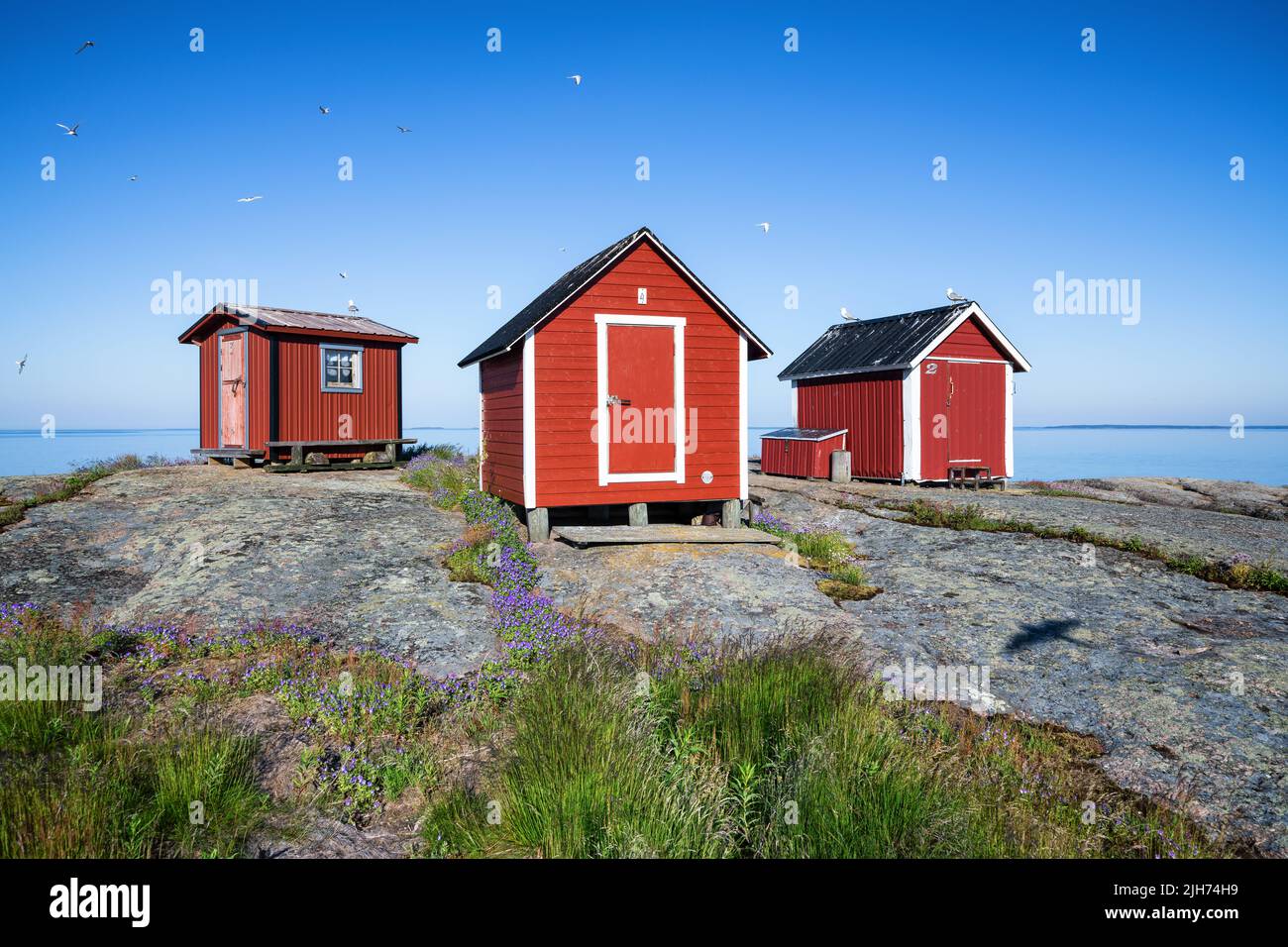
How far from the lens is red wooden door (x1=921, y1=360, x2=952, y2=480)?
856 inches

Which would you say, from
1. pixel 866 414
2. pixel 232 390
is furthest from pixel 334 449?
pixel 866 414

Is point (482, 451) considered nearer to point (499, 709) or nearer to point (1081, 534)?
point (499, 709)

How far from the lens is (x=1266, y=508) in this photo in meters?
20.2

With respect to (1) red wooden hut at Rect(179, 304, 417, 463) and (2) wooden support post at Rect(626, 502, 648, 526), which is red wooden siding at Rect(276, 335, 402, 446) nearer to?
(1) red wooden hut at Rect(179, 304, 417, 463)

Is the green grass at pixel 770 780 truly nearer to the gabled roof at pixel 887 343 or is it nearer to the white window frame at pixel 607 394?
the white window frame at pixel 607 394

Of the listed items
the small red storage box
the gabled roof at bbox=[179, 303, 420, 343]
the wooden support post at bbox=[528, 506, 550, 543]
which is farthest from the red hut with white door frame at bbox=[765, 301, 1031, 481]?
the gabled roof at bbox=[179, 303, 420, 343]

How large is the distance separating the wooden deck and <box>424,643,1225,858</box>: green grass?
5500 mm

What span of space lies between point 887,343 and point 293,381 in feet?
56.6

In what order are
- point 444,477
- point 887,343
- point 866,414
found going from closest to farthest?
point 444,477, point 866,414, point 887,343

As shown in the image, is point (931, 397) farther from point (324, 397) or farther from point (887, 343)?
point (324, 397)

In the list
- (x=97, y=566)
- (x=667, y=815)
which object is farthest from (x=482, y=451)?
(x=667, y=815)

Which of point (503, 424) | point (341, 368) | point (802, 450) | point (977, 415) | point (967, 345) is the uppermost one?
point (967, 345)

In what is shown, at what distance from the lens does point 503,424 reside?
14023mm
